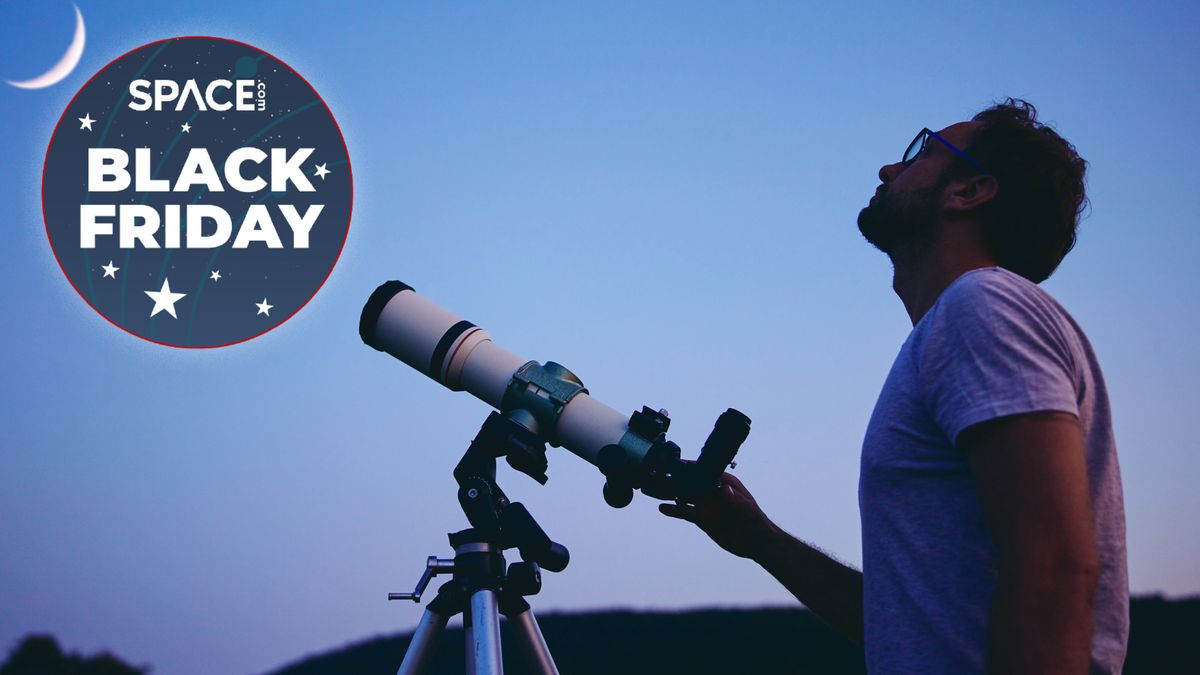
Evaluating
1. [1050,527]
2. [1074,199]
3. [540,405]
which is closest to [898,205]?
[1074,199]

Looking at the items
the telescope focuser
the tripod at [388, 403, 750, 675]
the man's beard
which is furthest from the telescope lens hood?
the man's beard

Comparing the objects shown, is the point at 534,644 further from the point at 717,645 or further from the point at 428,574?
the point at 717,645

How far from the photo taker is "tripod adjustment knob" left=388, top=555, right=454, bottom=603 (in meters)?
2.90

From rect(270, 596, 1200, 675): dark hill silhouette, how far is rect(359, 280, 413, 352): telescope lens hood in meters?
3.21

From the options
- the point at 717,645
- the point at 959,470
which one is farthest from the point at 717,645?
the point at 959,470

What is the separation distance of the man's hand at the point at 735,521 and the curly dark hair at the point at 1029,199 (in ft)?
3.66

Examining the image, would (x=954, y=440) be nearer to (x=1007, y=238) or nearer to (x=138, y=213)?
(x=1007, y=238)

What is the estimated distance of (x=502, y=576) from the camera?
2.99 meters

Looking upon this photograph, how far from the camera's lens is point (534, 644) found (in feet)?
9.82

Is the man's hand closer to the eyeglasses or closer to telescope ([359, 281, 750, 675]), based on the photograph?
telescope ([359, 281, 750, 675])

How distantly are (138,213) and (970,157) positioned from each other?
5.72m

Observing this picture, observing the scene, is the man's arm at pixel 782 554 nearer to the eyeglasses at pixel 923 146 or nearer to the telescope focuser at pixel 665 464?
the telescope focuser at pixel 665 464

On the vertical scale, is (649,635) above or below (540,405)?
below

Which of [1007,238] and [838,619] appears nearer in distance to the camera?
[1007,238]
